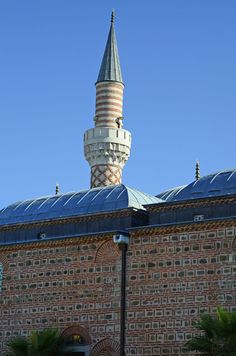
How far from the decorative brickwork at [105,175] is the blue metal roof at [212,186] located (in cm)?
905

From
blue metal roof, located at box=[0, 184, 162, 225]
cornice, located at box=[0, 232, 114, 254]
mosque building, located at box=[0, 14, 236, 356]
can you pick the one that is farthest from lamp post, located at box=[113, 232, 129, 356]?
blue metal roof, located at box=[0, 184, 162, 225]

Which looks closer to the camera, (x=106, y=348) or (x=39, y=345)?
(x=39, y=345)

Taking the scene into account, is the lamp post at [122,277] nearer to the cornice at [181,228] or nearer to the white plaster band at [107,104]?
the cornice at [181,228]

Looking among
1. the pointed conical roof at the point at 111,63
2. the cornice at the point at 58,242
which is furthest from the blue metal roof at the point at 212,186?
the pointed conical roof at the point at 111,63

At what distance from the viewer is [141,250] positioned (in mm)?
16047

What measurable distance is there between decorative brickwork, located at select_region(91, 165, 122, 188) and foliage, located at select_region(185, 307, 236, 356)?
42.6ft

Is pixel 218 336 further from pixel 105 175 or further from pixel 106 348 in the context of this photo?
pixel 105 175

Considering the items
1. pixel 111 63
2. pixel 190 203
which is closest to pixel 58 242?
pixel 190 203

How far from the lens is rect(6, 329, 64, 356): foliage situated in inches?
611

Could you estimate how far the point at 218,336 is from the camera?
43.6ft

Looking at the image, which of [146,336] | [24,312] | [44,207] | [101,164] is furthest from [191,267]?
[101,164]

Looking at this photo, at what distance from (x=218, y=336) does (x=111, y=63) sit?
15.7 metres

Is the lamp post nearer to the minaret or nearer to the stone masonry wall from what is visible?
the stone masonry wall

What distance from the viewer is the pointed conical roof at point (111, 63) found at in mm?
27125
